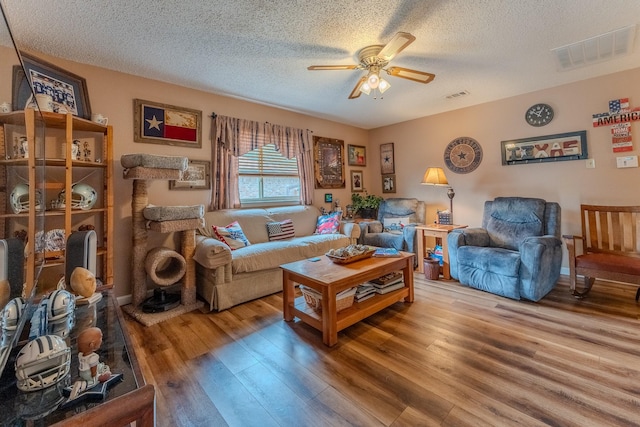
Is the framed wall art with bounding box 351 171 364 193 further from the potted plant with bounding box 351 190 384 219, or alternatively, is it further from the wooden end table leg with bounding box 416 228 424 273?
the wooden end table leg with bounding box 416 228 424 273

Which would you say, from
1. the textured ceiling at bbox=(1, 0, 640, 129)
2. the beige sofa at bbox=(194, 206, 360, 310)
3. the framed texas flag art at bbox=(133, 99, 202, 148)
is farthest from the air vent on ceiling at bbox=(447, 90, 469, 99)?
the framed texas flag art at bbox=(133, 99, 202, 148)

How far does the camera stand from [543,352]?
178 centimetres

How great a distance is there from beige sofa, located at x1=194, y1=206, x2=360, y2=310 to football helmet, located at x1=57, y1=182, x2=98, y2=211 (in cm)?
94

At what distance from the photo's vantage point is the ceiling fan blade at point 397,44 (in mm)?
1793

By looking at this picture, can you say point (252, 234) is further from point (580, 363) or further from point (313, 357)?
point (580, 363)

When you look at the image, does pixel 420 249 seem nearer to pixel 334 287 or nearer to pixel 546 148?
pixel 546 148

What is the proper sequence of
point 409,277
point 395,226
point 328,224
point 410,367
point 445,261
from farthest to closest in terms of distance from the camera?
point 395,226 < point 328,224 < point 445,261 < point 409,277 < point 410,367

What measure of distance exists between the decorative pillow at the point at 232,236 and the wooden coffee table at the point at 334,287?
93 centimetres

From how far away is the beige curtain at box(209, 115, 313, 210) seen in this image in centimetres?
331

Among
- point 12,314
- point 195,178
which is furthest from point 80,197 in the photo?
point 12,314

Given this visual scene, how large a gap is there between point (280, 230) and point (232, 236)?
685 mm

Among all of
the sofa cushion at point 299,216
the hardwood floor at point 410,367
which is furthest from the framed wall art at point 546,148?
the sofa cushion at point 299,216

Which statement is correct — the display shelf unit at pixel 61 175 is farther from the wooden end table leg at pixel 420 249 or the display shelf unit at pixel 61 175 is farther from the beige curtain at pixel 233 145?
the wooden end table leg at pixel 420 249

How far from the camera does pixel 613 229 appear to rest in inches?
104
